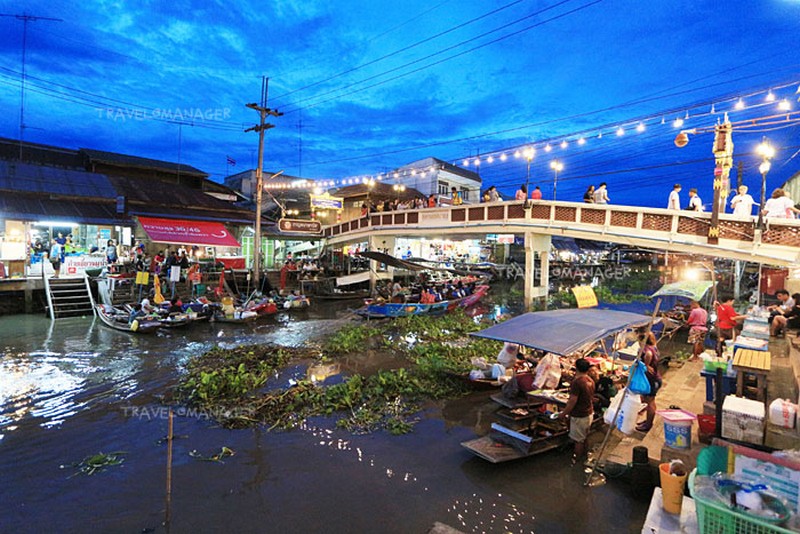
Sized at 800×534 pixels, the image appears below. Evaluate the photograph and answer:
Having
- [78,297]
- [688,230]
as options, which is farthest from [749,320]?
[78,297]

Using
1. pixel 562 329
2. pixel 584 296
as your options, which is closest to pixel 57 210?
pixel 562 329

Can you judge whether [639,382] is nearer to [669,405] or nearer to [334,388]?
[669,405]

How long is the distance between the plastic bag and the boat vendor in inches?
→ 59.5

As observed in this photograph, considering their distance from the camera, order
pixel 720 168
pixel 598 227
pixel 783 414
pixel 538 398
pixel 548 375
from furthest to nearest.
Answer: pixel 598 227 < pixel 720 168 < pixel 548 375 < pixel 538 398 < pixel 783 414

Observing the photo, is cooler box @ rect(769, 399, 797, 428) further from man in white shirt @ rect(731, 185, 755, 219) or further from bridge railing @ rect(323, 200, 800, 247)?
man in white shirt @ rect(731, 185, 755, 219)

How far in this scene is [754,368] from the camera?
6.58 metres

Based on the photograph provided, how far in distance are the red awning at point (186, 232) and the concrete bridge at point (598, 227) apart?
9.64m

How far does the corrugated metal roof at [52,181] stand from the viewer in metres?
21.4

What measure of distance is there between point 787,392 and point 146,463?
11.0 meters

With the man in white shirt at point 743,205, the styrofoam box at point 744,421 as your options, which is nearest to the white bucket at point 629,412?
the styrofoam box at point 744,421

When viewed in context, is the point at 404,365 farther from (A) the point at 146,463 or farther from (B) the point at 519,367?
(A) the point at 146,463

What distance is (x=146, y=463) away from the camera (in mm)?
7105

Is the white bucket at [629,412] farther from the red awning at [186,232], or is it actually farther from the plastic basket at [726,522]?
the red awning at [186,232]

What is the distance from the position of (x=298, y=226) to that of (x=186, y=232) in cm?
737
